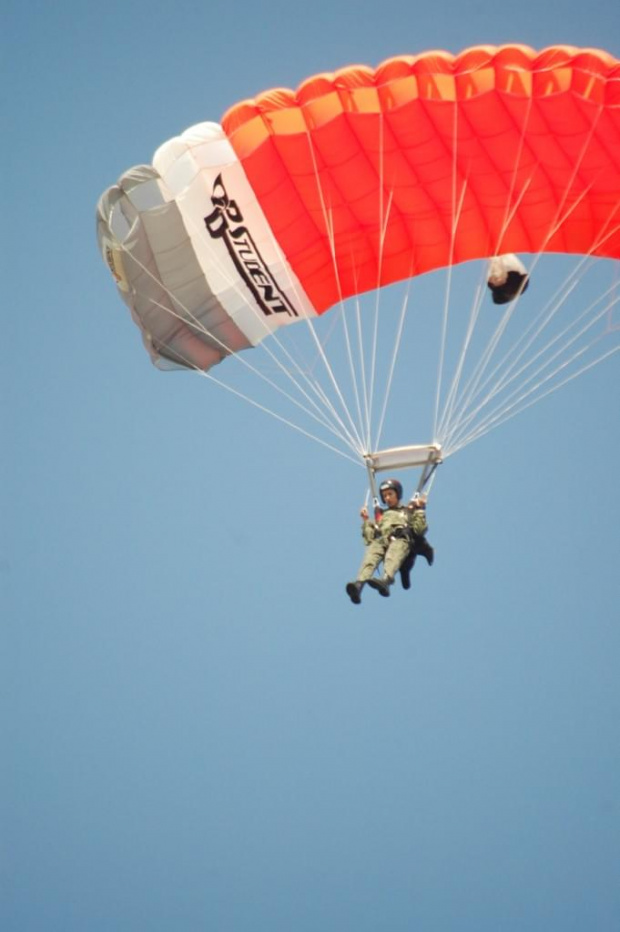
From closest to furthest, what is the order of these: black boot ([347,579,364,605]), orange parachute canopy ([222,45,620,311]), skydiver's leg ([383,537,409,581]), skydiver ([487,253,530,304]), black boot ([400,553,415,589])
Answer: black boot ([347,579,364,605]) → skydiver's leg ([383,537,409,581]) → black boot ([400,553,415,589]) → orange parachute canopy ([222,45,620,311]) → skydiver ([487,253,530,304])

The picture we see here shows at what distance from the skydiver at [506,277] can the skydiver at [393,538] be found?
2.10m

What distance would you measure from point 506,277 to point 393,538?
270 cm

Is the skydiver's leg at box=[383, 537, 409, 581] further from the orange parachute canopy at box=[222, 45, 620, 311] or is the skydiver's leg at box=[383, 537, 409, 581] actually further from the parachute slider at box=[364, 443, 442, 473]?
the orange parachute canopy at box=[222, 45, 620, 311]

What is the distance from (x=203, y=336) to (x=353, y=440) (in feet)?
6.49

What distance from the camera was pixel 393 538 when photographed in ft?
44.6

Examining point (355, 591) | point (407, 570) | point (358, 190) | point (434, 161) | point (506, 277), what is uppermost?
point (434, 161)

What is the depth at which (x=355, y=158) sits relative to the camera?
1467 centimetres

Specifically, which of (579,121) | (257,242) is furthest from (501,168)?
(257,242)

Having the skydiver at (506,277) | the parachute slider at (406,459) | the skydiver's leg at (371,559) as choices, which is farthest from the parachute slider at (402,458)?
the skydiver at (506,277)

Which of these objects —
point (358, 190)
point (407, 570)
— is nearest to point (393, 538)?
point (407, 570)

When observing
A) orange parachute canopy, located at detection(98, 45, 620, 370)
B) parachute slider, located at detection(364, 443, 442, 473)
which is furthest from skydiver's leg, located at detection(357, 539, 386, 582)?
orange parachute canopy, located at detection(98, 45, 620, 370)

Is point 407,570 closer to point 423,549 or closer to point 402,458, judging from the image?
point 423,549

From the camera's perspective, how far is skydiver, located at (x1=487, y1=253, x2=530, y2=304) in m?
14.9

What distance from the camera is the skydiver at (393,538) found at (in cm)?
1345
